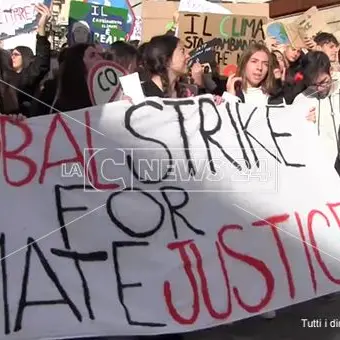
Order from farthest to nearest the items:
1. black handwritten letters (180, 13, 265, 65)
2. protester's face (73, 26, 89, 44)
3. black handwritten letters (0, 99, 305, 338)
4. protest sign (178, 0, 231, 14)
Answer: protest sign (178, 0, 231, 14) < black handwritten letters (180, 13, 265, 65) < protester's face (73, 26, 89, 44) < black handwritten letters (0, 99, 305, 338)

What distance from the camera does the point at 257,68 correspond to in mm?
4473

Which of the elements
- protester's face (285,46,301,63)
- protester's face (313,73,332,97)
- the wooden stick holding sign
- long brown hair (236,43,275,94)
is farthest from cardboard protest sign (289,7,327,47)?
the wooden stick holding sign

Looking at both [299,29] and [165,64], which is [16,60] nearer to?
[165,64]

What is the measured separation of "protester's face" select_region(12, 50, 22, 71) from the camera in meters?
4.87

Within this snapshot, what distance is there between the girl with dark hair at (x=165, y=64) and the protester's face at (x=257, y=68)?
2.10 feet

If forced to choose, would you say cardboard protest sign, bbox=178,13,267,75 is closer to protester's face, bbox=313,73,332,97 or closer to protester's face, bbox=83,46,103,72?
protester's face, bbox=313,73,332,97

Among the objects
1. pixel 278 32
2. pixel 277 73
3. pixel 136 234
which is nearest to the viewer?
pixel 136 234

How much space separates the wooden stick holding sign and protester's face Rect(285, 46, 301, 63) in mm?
2093

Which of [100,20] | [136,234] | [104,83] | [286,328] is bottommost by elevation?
[286,328]

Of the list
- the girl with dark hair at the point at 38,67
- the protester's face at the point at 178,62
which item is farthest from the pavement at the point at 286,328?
the girl with dark hair at the point at 38,67

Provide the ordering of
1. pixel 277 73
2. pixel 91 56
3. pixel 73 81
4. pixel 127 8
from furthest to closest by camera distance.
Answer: pixel 127 8 → pixel 277 73 → pixel 91 56 → pixel 73 81

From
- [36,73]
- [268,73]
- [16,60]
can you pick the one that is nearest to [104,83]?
[36,73]

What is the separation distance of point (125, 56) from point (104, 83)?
61 centimetres

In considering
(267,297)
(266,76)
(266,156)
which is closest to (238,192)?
(266,156)
